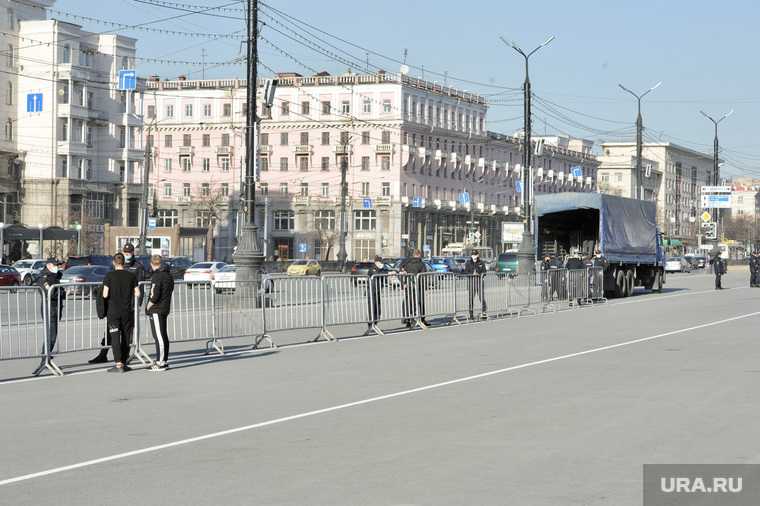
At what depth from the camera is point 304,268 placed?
247 feet

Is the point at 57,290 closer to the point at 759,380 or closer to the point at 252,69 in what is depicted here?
the point at 759,380

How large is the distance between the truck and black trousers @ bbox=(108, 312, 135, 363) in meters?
25.0

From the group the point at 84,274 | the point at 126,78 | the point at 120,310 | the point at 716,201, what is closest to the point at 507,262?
the point at 84,274

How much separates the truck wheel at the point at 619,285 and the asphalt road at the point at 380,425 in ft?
70.8

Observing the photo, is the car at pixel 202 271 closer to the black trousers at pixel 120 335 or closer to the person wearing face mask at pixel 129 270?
the person wearing face mask at pixel 129 270

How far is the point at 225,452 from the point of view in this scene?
8734 millimetres

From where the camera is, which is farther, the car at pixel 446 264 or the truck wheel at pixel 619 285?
the car at pixel 446 264

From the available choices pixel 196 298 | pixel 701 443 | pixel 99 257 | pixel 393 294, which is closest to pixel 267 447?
pixel 701 443

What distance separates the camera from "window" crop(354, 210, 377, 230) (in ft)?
328

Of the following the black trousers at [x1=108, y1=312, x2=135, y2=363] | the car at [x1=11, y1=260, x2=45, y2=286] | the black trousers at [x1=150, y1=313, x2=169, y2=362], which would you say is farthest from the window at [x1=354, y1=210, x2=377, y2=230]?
the black trousers at [x1=108, y1=312, x2=135, y2=363]

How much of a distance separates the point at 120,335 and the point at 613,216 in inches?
1079

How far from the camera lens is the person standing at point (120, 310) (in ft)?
50.5

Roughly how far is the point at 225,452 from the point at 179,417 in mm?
2267

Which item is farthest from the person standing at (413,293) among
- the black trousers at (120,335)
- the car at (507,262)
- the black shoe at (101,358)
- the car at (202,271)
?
the car at (507,262)
